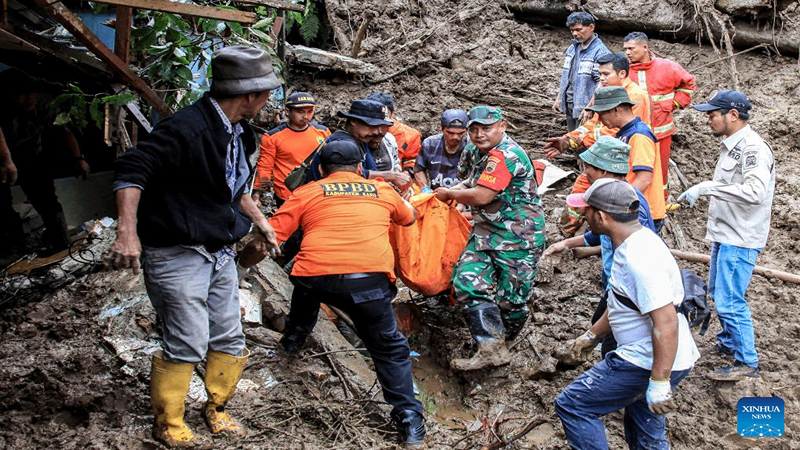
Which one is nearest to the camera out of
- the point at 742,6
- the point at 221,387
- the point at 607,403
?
the point at 607,403

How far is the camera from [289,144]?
675 cm

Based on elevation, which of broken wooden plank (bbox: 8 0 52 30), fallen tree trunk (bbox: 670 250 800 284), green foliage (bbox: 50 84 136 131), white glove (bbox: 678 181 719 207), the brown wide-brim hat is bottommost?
fallen tree trunk (bbox: 670 250 800 284)

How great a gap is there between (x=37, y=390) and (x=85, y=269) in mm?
1669

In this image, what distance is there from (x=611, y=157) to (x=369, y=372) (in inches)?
92.7

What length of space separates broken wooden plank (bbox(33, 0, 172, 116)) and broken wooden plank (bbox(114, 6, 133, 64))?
126mm

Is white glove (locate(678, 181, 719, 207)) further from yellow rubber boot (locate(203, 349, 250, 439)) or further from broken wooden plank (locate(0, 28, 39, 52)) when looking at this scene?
broken wooden plank (locate(0, 28, 39, 52))

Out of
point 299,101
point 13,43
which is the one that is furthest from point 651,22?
point 13,43

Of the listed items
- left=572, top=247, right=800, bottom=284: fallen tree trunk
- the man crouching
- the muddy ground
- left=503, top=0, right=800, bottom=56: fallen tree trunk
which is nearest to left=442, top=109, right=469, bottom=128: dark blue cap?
the muddy ground

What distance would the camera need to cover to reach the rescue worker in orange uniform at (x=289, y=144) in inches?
265

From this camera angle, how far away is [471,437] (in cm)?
443

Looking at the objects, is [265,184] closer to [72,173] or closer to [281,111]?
[281,111]

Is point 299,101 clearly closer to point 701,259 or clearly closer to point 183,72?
point 183,72

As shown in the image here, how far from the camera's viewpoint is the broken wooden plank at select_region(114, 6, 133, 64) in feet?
15.0

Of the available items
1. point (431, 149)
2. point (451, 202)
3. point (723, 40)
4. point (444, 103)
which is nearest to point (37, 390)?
point (451, 202)
